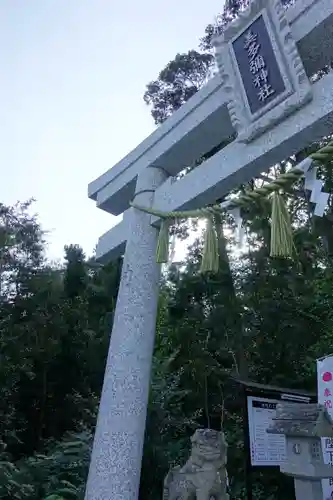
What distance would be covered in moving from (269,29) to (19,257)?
834 cm

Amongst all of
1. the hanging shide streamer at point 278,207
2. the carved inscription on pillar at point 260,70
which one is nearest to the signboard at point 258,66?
the carved inscription on pillar at point 260,70

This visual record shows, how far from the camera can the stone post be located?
7.72 feet

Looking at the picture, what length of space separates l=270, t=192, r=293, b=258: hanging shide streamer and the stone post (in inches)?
38.1

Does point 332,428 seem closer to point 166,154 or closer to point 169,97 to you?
point 166,154

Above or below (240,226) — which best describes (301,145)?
above

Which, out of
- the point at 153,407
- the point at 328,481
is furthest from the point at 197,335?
the point at 328,481

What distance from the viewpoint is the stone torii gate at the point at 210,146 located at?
2088 millimetres

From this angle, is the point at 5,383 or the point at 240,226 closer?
the point at 240,226

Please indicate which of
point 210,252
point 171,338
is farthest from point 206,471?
point 171,338

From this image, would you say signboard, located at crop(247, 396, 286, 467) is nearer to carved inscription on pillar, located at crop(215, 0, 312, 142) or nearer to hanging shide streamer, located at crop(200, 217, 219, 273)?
hanging shide streamer, located at crop(200, 217, 219, 273)

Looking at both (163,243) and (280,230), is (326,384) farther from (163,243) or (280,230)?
(280,230)

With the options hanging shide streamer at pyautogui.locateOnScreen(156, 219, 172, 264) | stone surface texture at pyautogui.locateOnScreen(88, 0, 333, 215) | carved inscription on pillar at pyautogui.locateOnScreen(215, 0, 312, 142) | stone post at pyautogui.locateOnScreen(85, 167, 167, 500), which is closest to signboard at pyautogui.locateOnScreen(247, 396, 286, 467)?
stone post at pyautogui.locateOnScreen(85, 167, 167, 500)

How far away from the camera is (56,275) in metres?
9.60

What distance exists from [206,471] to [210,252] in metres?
1.42
